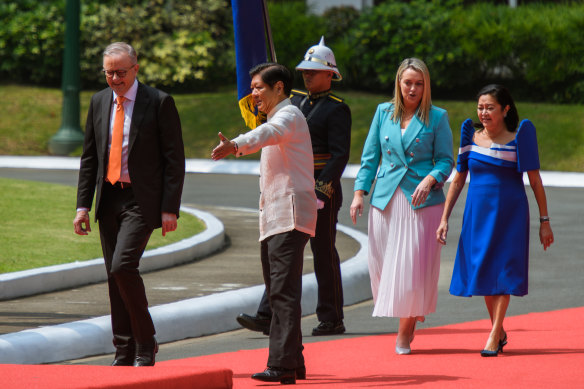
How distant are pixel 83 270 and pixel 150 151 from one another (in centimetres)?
356

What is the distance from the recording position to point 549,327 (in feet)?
27.2

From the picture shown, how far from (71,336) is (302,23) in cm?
2388

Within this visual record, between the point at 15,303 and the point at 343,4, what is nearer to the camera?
the point at 15,303

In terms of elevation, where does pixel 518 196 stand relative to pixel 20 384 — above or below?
above

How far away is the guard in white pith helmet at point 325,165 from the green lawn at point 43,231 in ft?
9.70

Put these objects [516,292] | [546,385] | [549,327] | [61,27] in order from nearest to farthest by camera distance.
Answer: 1. [546,385]
2. [516,292]
3. [549,327]
4. [61,27]

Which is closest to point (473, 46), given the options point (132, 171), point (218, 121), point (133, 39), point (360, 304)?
point (218, 121)

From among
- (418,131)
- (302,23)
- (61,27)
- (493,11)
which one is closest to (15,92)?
(61,27)

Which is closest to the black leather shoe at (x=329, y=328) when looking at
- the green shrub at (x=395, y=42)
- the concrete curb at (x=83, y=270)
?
the concrete curb at (x=83, y=270)

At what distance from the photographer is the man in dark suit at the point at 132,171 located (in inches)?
250

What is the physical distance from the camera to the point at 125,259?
632cm

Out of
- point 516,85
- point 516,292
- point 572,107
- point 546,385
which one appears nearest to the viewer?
point 546,385

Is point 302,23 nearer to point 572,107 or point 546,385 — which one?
point 572,107

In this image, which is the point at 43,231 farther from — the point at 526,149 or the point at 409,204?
the point at 526,149
